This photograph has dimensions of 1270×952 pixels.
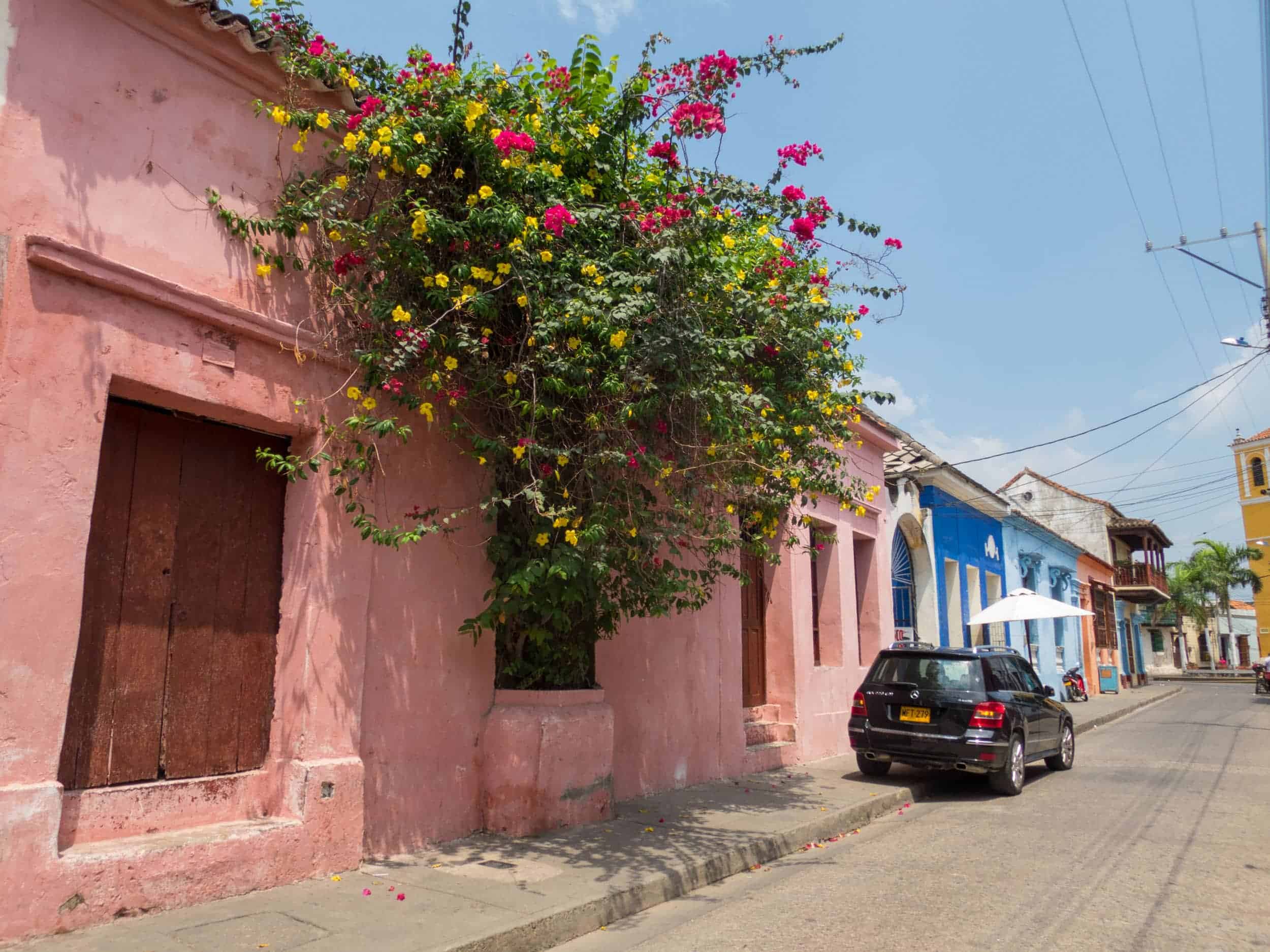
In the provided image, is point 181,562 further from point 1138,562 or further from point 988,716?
point 1138,562

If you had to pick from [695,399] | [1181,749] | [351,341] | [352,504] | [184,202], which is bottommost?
[1181,749]

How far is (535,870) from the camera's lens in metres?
5.61

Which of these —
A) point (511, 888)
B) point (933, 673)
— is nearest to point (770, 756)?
point (933, 673)

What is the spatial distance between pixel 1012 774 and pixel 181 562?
8270 millimetres

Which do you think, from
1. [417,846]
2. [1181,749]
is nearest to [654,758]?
[417,846]

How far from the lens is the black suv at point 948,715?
9.08 m

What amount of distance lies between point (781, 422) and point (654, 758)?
3.71m

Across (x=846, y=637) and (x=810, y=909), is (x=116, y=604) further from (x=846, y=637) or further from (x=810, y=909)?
(x=846, y=637)

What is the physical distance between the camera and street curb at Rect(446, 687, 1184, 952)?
14.9 feet

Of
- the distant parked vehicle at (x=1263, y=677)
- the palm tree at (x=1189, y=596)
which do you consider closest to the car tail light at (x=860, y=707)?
the distant parked vehicle at (x=1263, y=677)

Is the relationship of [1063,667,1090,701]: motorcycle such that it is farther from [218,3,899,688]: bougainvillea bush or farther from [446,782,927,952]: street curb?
[218,3,899,688]: bougainvillea bush

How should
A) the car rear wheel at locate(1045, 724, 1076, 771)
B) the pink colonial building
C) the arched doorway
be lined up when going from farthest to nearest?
the arched doorway
the car rear wheel at locate(1045, 724, 1076, 771)
the pink colonial building

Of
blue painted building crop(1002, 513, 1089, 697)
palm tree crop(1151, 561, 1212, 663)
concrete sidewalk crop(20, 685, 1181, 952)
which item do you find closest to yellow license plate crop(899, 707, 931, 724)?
concrete sidewalk crop(20, 685, 1181, 952)

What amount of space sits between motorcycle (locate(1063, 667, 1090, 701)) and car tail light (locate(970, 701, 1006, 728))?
688 inches
